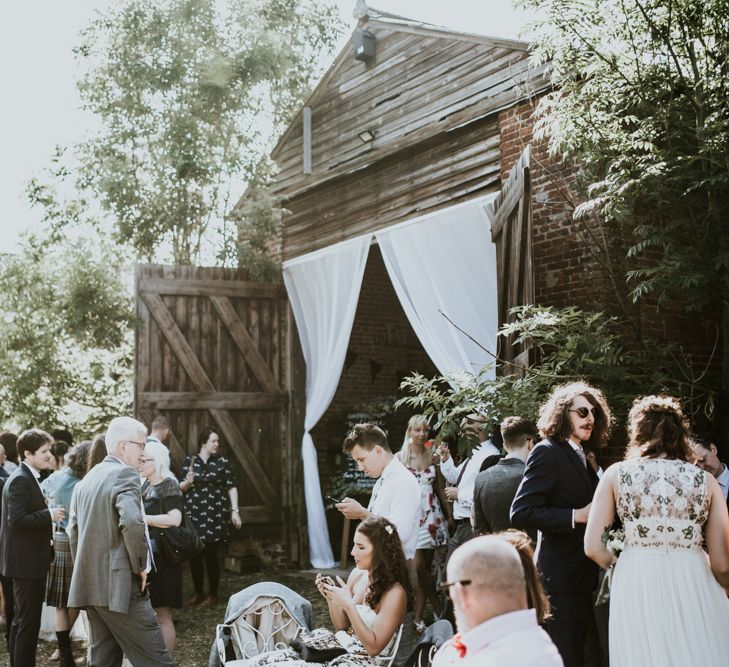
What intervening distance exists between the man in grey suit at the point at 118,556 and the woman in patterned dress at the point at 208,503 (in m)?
3.89

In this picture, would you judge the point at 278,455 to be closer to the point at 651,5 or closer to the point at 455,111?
the point at 455,111

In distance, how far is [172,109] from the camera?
35.1 feet

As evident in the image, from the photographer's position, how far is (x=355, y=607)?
13.2 ft

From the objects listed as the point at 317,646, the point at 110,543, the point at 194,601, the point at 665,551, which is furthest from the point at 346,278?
the point at 665,551

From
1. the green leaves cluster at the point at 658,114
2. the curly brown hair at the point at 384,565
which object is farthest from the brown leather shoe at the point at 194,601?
the green leaves cluster at the point at 658,114

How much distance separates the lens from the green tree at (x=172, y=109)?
10469mm

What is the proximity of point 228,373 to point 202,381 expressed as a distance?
39 centimetres

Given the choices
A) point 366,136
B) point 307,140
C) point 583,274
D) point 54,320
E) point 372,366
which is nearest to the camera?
point 583,274

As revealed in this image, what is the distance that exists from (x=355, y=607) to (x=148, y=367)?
6549 mm

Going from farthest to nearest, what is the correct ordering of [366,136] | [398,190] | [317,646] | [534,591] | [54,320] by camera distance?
[54,320] < [366,136] < [398,190] < [317,646] < [534,591]

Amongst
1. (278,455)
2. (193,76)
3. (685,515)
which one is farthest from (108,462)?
(193,76)

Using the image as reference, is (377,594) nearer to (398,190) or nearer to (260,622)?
(260,622)

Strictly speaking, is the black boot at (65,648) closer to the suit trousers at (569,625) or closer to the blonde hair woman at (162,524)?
the blonde hair woman at (162,524)

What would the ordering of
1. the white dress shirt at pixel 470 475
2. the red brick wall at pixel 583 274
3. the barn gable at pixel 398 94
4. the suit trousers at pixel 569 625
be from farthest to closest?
the barn gable at pixel 398 94, the red brick wall at pixel 583 274, the white dress shirt at pixel 470 475, the suit trousers at pixel 569 625
